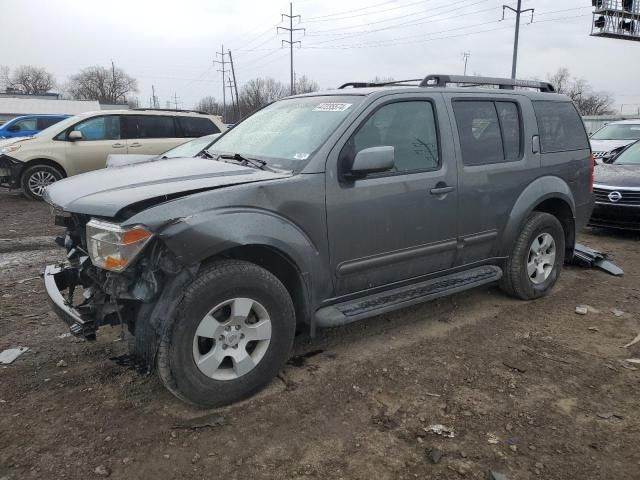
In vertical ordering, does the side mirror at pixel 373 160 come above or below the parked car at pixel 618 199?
above

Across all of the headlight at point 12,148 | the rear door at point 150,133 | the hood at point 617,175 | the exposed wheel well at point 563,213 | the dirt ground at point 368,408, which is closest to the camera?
the dirt ground at point 368,408

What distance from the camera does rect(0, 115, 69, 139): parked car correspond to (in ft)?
50.6

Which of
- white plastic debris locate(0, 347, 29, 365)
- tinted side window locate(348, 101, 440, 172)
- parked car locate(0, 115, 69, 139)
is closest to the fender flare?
tinted side window locate(348, 101, 440, 172)

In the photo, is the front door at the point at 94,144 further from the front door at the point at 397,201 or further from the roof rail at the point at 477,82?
the front door at the point at 397,201

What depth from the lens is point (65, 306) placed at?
9.89ft

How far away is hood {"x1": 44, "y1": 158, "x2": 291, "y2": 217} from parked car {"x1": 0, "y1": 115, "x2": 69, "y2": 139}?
14.3m

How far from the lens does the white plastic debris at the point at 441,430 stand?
2.76 metres

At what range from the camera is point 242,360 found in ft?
9.82

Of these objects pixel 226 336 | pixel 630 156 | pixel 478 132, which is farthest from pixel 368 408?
pixel 630 156

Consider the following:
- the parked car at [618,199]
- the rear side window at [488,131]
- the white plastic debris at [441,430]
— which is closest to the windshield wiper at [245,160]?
the rear side window at [488,131]

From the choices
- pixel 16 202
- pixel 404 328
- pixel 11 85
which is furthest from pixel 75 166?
pixel 11 85

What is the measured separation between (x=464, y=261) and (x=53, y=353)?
322 centimetres

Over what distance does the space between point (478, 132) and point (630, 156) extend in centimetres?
569

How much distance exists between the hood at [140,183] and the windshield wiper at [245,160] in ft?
0.28
